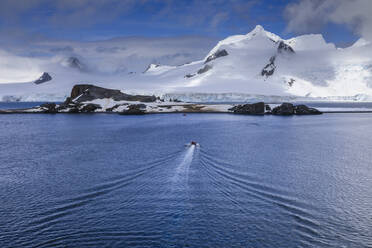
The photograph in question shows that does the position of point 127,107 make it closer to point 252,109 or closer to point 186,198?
point 252,109

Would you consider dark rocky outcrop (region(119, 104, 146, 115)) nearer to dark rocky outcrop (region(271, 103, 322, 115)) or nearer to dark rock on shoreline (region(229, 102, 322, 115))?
dark rock on shoreline (region(229, 102, 322, 115))

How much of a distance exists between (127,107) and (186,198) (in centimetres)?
9192

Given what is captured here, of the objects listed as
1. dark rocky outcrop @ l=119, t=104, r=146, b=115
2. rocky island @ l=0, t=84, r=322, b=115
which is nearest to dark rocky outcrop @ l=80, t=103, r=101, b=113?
rocky island @ l=0, t=84, r=322, b=115

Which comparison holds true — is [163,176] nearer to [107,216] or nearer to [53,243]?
[107,216]

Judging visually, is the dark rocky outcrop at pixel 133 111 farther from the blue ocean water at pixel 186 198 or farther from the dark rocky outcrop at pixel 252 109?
the blue ocean water at pixel 186 198

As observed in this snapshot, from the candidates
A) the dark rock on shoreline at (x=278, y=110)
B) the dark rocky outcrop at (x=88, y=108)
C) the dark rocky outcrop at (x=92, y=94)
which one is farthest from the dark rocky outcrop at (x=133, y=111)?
the dark rock on shoreline at (x=278, y=110)

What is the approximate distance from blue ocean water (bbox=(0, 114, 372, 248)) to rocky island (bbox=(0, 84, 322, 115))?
71.6m

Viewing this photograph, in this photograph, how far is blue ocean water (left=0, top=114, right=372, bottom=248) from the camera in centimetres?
1380

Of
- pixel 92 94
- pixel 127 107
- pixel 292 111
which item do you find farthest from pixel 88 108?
pixel 292 111

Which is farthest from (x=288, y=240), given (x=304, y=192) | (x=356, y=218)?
(x=304, y=192)

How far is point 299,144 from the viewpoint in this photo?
3969 centimetres

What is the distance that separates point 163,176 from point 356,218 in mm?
12594

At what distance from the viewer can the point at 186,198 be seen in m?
18.7

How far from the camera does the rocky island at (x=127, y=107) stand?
10450 cm
